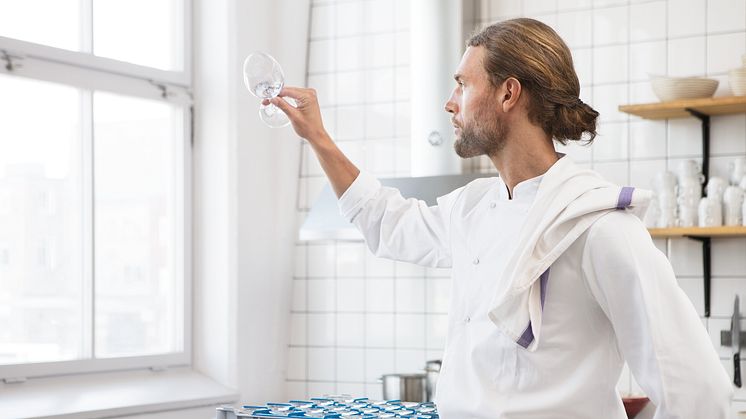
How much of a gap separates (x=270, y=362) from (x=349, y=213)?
2126 millimetres

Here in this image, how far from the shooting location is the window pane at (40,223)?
331 cm

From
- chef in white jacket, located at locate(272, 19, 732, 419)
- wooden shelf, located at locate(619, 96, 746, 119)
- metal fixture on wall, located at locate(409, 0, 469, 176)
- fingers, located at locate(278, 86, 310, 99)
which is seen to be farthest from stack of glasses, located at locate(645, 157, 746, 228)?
fingers, located at locate(278, 86, 310, 99)

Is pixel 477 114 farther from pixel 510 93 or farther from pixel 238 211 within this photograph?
pixel 238 211

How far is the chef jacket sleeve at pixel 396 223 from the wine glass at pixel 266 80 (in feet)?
0.65

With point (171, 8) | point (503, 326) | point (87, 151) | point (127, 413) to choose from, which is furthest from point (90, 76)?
point (503, 326)

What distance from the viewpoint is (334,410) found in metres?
2.66

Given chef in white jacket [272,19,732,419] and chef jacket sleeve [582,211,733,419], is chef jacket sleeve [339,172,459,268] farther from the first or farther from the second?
chef jacket sleeve [582,211,733,419]

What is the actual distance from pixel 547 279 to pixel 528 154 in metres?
0.23

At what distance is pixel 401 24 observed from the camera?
3.93 meters

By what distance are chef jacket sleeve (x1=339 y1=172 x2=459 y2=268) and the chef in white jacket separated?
0.45ft

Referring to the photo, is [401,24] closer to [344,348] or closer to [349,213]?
[344,348]

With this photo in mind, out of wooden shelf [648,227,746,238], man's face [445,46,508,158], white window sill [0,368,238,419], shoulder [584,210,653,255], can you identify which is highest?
man's face [445,46,508,158]


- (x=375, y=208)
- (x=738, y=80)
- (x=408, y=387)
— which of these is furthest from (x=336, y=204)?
(x=375, y=208)

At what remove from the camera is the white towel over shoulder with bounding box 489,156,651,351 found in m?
1.48
